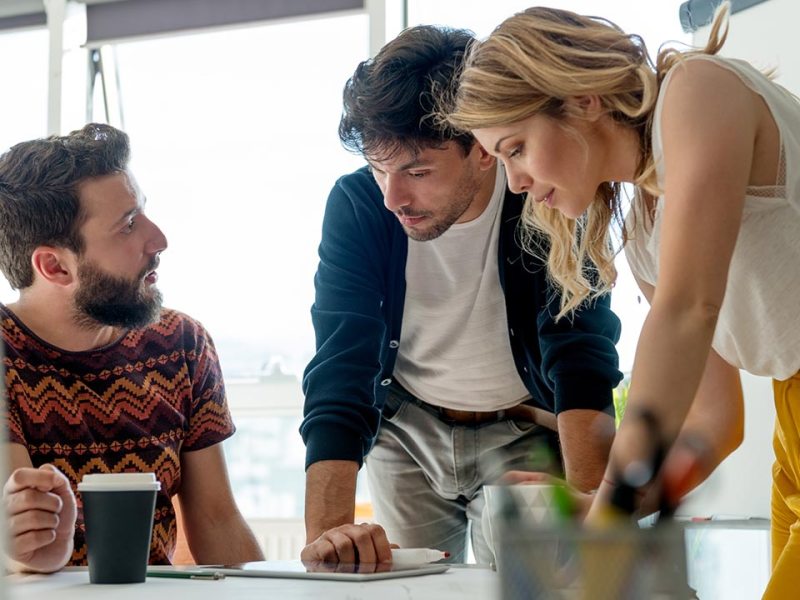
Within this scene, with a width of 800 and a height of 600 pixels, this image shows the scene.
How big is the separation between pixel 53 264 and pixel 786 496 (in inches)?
55.9

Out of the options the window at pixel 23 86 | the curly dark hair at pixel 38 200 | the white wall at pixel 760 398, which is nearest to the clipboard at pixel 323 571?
the curly dark hair at pixel 38 200

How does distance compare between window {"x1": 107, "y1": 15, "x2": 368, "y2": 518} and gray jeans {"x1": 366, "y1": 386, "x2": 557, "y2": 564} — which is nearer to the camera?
gray jeans {"x1": 366, "y1": 386, "x2": 557, "y2": 564}

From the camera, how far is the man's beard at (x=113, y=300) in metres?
1.87

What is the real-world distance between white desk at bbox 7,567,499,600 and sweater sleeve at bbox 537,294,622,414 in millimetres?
594

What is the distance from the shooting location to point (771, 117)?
1136 millimetres

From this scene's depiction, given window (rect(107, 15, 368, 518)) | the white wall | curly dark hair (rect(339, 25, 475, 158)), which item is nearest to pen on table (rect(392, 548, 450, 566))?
curly dark hair (rect(339, 25, 475, 158))

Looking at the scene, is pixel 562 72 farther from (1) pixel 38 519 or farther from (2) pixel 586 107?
(1) pixel 38 519

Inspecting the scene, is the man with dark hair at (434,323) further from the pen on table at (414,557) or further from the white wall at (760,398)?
the white wall at (760,398)

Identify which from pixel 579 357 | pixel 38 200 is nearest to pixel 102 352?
pixel 38 200

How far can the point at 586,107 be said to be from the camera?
4.26 ft

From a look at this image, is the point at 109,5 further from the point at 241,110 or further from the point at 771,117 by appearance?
the point at 771,117

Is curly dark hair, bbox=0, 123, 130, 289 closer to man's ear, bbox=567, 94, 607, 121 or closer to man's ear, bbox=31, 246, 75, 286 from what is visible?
man's ear, bbox=31, 246, 75, 286

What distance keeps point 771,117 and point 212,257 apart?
3185 mm

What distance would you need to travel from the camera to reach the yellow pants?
46.6 inches
